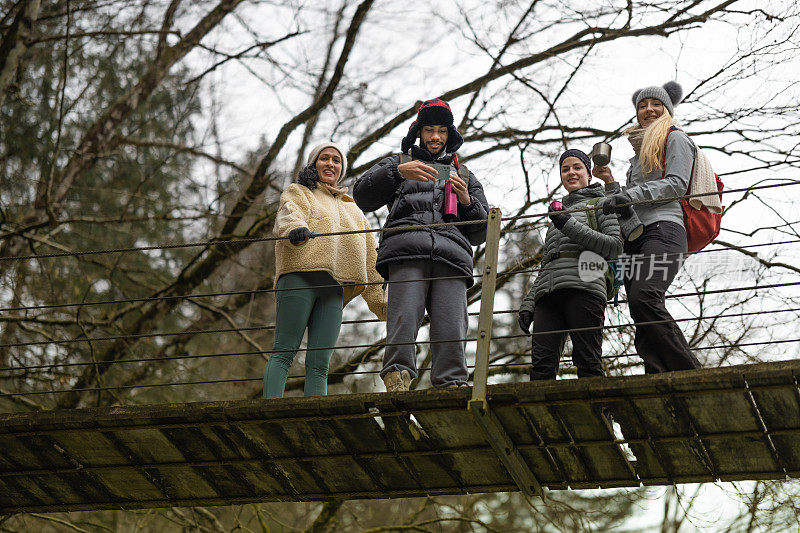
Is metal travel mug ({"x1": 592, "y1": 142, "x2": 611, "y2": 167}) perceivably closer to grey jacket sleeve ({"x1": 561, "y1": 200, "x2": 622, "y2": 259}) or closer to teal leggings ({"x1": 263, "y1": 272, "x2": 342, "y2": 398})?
grey jacket sleeve ({"x1": 561, "y1": 200, "x2": 622, "y2": 259})

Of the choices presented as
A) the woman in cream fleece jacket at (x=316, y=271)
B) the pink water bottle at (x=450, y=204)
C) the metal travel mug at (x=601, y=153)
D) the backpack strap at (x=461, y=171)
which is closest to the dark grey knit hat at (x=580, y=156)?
the metal travel mug at (x=601, y=153)

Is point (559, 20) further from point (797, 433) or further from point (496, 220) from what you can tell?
point (797, 433)

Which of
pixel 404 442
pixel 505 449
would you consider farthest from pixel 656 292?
pixel 404 442

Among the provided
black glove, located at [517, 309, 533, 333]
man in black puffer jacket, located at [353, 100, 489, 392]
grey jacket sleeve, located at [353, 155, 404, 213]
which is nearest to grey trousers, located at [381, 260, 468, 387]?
man in black puffer jacket, located at [353, 100, 489, 392]

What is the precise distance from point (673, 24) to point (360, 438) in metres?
5.62

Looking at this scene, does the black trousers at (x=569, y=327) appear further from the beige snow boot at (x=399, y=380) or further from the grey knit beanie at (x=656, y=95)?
the grey knit beanie at (x=656, y=95)

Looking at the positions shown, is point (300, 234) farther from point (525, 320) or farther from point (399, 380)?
point (525, 320)

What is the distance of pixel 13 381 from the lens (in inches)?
355

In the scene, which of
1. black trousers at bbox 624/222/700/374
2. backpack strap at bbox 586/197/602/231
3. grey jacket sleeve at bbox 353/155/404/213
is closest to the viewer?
black trousers at bbox 624/222/700/374

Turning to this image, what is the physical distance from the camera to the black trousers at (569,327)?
14.4 feet

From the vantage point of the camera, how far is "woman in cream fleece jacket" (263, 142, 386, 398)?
488cm

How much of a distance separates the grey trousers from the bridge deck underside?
0.66ft

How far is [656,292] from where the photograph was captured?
437cm

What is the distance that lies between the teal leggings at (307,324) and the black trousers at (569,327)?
3.55 ft
